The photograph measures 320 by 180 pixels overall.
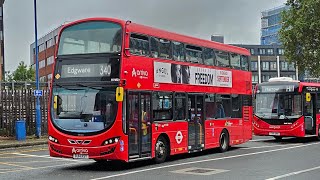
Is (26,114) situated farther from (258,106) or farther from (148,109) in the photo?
(148,109)

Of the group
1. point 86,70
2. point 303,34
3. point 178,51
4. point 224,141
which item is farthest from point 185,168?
point 303,34

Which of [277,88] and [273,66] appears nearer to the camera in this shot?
[277,88]

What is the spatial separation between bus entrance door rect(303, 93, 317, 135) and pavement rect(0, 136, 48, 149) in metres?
12.5

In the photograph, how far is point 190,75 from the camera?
690 inches

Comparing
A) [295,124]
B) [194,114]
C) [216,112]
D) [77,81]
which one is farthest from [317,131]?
[77,81]

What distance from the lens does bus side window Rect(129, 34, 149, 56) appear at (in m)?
14.6

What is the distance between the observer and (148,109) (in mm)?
15234

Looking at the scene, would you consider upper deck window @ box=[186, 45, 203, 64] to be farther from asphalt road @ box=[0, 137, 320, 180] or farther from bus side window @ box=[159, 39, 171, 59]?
asphalt road @ box=[0, 137, 320, 180]

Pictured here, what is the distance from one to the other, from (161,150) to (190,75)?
3.01 m

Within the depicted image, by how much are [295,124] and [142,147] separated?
11.8m

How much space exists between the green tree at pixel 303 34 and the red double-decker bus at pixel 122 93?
2785 cm

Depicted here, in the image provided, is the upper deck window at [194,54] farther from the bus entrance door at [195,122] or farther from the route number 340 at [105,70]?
the route number 340 at [105,70]

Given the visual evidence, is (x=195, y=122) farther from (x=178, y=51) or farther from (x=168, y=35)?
(x=168, y=35)

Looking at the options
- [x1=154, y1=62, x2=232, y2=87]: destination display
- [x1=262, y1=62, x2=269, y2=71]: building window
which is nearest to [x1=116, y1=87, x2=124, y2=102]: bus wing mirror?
[x1=154, y1=62, x2=232, y2=87]: destination display
